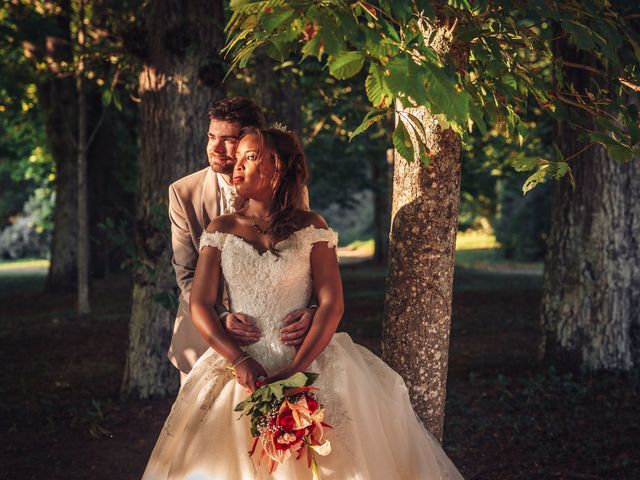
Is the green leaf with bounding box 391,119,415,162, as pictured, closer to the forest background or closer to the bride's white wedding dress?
the forest background

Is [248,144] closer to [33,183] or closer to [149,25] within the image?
[149,25]

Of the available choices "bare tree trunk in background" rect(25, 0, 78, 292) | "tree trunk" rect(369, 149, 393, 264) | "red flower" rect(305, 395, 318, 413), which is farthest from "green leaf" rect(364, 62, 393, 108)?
"tree trunk" rect(369, 149, 393, 264)

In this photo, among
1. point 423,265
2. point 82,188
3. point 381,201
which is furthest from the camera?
point 381,201

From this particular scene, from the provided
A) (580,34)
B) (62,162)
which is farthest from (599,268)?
(62,162)

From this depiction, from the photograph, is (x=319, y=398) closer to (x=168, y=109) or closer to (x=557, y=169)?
(x=557, y=169)

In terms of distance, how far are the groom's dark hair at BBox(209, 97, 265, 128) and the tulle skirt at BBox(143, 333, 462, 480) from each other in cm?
A: 127

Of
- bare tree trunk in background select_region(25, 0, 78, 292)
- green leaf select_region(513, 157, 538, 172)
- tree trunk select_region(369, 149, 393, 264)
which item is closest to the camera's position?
green leaf select_region(513, 157, 538, 172)

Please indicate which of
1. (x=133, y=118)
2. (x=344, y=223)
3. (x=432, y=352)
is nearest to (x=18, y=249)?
(x=344, y=223)

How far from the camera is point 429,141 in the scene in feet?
13.6

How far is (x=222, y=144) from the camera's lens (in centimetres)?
439

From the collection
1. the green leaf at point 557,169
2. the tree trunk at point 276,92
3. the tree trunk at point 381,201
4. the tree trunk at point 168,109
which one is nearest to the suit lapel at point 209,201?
the green leaf at point 557,169

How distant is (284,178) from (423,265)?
3.20ft

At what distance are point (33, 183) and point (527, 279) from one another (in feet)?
101

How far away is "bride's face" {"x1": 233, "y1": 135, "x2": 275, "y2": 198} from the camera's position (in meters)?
3.55
